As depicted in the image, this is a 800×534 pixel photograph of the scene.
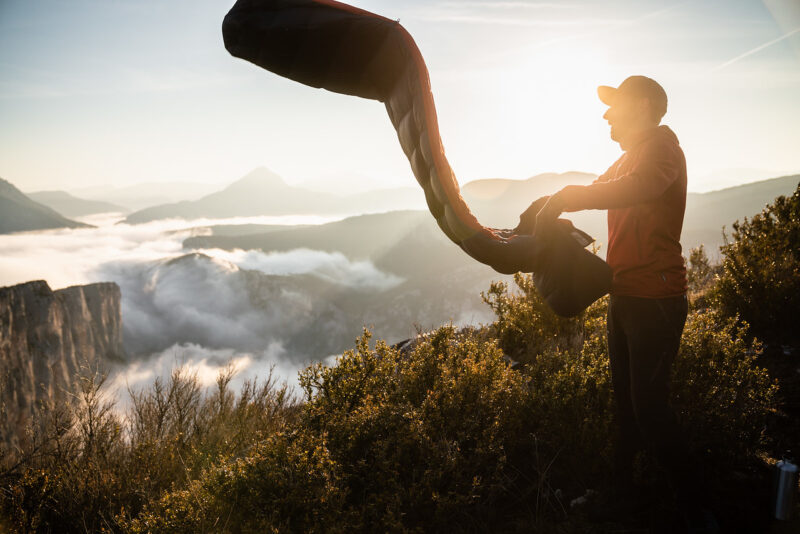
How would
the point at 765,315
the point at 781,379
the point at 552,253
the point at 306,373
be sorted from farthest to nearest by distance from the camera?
the point at 765,315 < the point at 781,379 < the point at 306,373 < the point at 552,253

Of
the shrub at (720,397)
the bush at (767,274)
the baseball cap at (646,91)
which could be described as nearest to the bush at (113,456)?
the baseball cap at (646,91)

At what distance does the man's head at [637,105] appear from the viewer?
2.43m

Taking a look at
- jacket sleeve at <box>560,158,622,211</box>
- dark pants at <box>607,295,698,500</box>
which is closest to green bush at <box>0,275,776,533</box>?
dark pants at <box>607,295,698,500</box>

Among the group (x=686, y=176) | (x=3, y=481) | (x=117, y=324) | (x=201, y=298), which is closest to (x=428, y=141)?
(x=686, y=176)

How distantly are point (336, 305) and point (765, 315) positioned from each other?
174 meters

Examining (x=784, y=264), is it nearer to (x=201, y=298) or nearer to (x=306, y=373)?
(x=306, y=373)

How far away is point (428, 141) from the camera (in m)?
2.00

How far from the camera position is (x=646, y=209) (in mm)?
2426

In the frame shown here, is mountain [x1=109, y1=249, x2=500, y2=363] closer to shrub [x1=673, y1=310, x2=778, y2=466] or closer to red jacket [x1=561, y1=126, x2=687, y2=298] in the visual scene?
shrub [x1=673, y1=310, x2=778, y2=466]

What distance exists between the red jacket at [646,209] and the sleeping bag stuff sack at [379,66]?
42 cm

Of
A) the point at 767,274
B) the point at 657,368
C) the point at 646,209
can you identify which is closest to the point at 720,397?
the point at 657,368

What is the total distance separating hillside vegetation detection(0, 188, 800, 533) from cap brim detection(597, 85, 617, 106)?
251cm

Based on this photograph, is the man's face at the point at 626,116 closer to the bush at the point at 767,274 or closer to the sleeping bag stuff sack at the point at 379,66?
the sleeping bag stuff sack at the point at 379,66

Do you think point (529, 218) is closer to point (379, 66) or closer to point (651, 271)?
point (651, 271)
